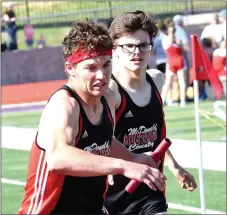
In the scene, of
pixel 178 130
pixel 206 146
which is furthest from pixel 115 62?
pixel 178 130

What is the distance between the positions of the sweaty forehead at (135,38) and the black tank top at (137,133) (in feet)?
1.13

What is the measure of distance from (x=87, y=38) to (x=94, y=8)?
31.0 m

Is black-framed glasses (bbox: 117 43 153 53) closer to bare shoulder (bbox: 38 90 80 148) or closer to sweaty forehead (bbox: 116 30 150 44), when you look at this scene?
sweaty forehead (bbox: 116 30 150 44)

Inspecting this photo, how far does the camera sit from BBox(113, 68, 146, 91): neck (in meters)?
7.34

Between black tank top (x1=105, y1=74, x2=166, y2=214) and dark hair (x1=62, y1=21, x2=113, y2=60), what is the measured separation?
63.4 inches

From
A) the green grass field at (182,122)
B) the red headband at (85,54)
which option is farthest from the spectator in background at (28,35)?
the red headband at (85,54)

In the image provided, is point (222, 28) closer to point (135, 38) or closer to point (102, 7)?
point (102, 7)

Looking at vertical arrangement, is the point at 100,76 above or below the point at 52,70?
above

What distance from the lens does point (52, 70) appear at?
88.0 feet

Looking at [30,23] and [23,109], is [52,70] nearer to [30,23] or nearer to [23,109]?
[23,109]

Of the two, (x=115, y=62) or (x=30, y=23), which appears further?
(x=30, y=23)

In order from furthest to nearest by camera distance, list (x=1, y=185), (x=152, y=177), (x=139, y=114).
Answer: (x=1, y=185) → (x=139, y=114) → (x=152, y=177)

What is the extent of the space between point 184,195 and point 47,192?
21.6 feet

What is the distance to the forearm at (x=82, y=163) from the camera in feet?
16.0
